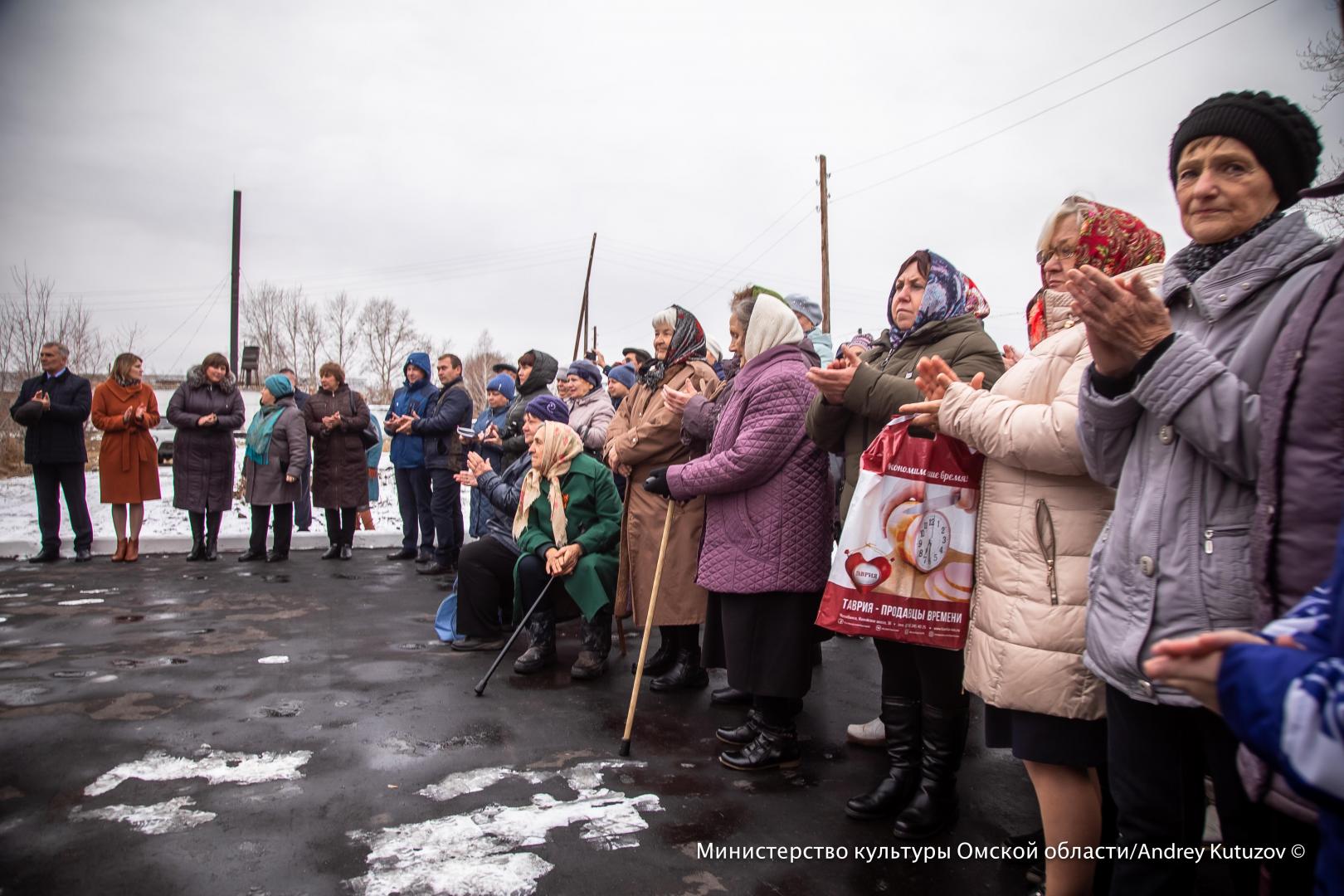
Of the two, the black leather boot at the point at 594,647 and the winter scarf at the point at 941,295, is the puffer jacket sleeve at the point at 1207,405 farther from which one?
the black leather boot at the point at 594,647

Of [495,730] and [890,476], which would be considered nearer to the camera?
[890,476]

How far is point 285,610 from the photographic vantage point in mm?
6750

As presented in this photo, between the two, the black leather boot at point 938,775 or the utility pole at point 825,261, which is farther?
the utility pole at point 825,261

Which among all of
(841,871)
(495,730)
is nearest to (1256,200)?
(841,871)

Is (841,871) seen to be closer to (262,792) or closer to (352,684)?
(262,792)

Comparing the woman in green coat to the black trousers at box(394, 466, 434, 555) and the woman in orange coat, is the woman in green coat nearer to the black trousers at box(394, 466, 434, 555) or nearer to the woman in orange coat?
the black trousers at box(394, 466, 434, 555)

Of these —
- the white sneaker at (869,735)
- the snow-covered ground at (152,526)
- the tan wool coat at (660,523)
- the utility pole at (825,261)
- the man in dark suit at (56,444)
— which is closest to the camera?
the white sneaker at (869,735)

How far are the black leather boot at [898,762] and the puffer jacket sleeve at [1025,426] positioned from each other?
4.10 ft

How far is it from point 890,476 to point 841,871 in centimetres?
134

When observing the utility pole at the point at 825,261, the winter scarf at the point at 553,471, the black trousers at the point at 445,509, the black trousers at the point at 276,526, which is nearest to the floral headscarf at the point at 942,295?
the winter scarf at the point at 553,471

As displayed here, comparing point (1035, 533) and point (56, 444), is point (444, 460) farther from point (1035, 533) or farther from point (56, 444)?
point (1035, 533)

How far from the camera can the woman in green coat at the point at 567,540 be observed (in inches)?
205

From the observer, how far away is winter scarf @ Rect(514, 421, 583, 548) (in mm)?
5281

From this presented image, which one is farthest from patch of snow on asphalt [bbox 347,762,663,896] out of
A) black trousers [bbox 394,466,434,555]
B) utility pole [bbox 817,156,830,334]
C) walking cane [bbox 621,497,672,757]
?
utility pole [bbox 817,156,830,334]
